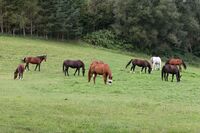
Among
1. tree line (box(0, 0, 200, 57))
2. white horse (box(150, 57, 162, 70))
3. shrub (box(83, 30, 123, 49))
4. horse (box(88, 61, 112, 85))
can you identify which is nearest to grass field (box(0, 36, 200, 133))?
horse (box(88, 61, 112, 85))

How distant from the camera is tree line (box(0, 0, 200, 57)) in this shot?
72.6 meters

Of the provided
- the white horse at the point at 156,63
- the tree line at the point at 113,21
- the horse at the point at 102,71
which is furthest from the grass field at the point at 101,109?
the tree line at the point at 113,21

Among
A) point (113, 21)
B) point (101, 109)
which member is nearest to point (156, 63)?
point (101, 109)

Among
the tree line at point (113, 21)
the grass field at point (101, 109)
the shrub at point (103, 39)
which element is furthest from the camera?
the shrub at point (103, 39)

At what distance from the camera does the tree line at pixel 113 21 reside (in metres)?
72.6

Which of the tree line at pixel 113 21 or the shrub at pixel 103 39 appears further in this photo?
the shrub at pixel 103 39

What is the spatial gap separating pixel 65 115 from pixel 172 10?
211ft

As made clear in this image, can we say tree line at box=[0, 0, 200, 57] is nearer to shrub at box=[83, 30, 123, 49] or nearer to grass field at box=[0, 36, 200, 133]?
shrub at box=[83, 30, 123, 49]

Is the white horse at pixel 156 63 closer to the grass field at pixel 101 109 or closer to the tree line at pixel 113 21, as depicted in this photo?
the grass field at pixel 101 109

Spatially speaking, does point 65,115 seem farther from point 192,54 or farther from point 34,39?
point 192,54

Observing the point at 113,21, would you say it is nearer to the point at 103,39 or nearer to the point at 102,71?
the point at 103,39

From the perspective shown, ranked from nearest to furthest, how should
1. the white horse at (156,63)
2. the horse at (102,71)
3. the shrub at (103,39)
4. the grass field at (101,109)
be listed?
the grass field at (101,109) → the horse at (102,71) → the white horse at (156,63) → the shrub at (103,39)

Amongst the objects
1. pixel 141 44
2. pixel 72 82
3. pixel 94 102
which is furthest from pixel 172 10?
pixel 94 102

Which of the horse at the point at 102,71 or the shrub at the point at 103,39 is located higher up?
the horse at the point at 102,71
